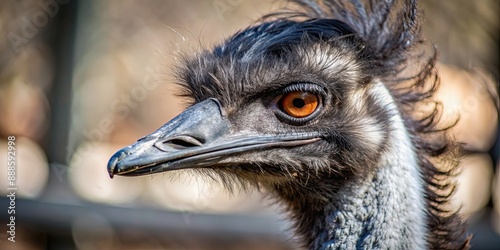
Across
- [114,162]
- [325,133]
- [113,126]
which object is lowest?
[114,162]

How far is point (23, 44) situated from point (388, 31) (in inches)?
121

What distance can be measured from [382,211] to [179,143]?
0.63m

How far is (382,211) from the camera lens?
2.44 metres

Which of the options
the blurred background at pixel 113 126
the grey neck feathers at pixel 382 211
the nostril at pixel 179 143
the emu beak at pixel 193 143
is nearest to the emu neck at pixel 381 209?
the grey neck feathers at pixel 382 211

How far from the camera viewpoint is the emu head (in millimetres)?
2404

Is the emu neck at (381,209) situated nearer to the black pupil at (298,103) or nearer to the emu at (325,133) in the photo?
the emu at (325,133)

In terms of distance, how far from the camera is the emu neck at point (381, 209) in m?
2.42

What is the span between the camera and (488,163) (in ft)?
18.2

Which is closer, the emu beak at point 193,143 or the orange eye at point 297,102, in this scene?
the emu beak at point 193,143

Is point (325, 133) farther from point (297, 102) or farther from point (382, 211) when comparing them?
point (382, 211)

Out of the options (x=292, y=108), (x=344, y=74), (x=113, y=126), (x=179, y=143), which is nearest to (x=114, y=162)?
(x=179, y=143)

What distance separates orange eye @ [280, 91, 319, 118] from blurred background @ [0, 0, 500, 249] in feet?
7.75

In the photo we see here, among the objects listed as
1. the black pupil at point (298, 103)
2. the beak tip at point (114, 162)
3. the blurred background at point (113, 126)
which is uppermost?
the blurred background at point (113, 126)

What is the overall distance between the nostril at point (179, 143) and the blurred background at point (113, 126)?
99.7 inches
